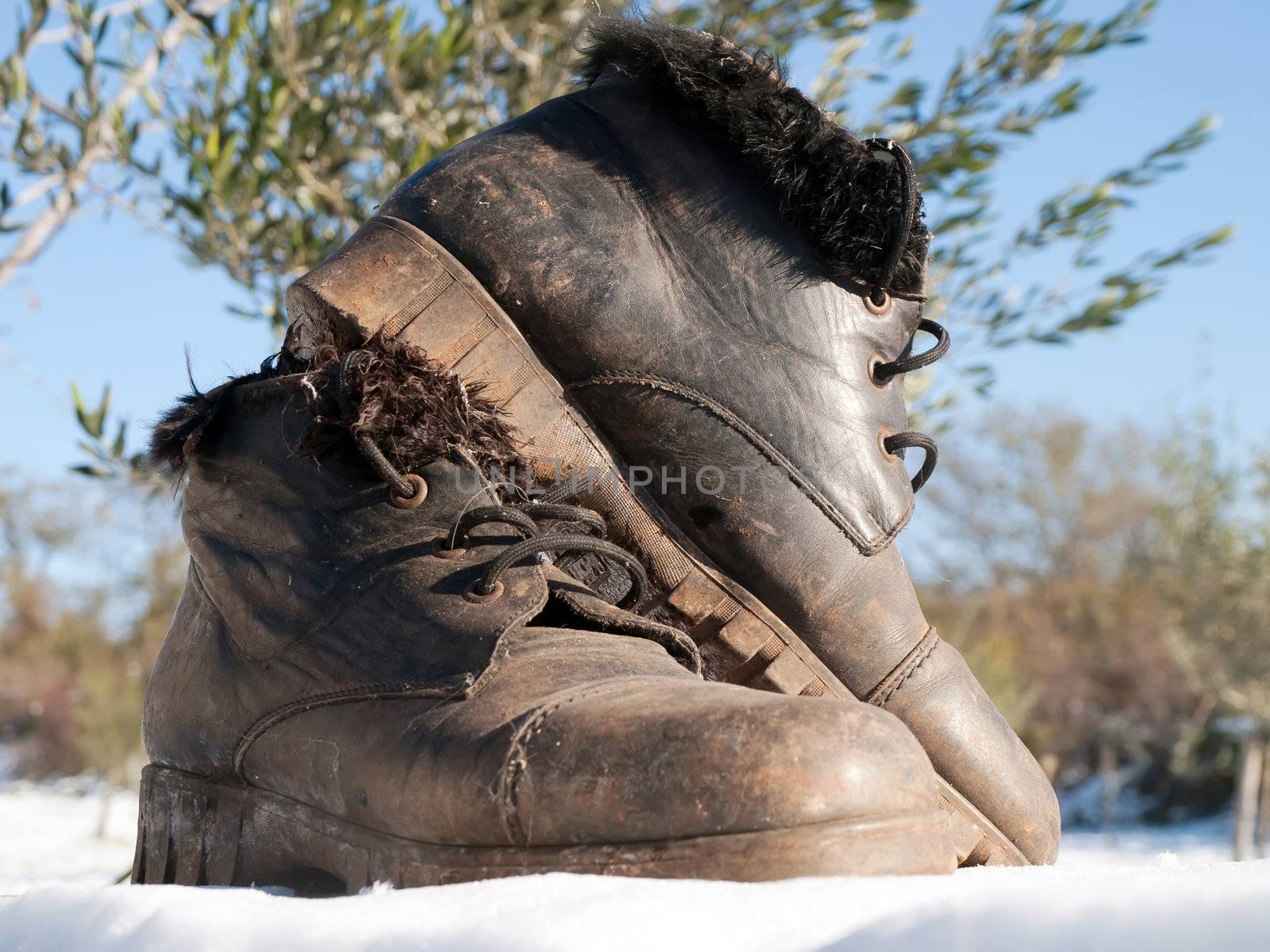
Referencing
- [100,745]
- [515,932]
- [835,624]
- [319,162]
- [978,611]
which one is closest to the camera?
[515,932]

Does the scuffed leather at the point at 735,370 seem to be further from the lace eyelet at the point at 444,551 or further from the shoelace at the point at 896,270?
the lace eyelet at the point at 444,551

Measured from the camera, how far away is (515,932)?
0.86m

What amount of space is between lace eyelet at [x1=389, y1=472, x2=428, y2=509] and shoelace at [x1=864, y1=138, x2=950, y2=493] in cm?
76

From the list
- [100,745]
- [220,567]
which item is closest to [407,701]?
[220,567]

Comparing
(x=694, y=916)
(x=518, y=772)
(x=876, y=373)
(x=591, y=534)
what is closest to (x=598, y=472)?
(x=591, y=534)

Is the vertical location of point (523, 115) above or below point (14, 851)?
above

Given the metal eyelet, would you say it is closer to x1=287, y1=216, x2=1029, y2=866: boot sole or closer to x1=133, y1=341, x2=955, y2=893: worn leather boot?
x1=287, y1=216, x2=1029, y2=866: boot sole

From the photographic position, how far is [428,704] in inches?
51.3

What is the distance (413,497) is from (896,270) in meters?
0.86

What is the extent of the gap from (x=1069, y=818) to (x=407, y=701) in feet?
53.1

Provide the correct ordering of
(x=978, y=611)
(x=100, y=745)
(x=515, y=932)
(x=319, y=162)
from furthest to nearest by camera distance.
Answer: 1. (x=978, y=611)
2. (x=100, y=745)
3. (x=319, y=162)
4. (x=515, y=932)

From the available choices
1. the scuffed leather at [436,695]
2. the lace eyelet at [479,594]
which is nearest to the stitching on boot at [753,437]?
the scuffed leather at [436,695]

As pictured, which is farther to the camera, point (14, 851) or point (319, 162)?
point (14, 851)

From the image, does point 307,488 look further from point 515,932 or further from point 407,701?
point 515,932
